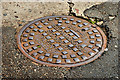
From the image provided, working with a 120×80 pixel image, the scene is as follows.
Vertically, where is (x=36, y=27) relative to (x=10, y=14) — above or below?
below

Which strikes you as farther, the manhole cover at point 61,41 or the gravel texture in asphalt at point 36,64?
the manhole cover at point 61,41

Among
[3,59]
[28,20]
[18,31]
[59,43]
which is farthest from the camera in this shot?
[28,20]

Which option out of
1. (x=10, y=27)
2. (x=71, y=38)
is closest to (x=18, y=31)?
(x=10, y=27)

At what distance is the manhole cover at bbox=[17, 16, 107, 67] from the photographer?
3.43 meters

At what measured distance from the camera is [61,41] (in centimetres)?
370

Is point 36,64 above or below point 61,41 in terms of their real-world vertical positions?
below

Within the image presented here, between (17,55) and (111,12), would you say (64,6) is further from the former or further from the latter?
Result: (17,55)

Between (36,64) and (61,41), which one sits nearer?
(36,64)

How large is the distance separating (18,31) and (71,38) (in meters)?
0.93

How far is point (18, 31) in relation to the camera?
3949 mm

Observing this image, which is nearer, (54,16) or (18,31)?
(18,31)

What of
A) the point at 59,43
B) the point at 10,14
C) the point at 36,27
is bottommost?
the point at 59,43

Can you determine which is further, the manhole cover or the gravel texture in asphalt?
the manhole cover

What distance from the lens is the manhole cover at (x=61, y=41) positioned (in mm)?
3426
